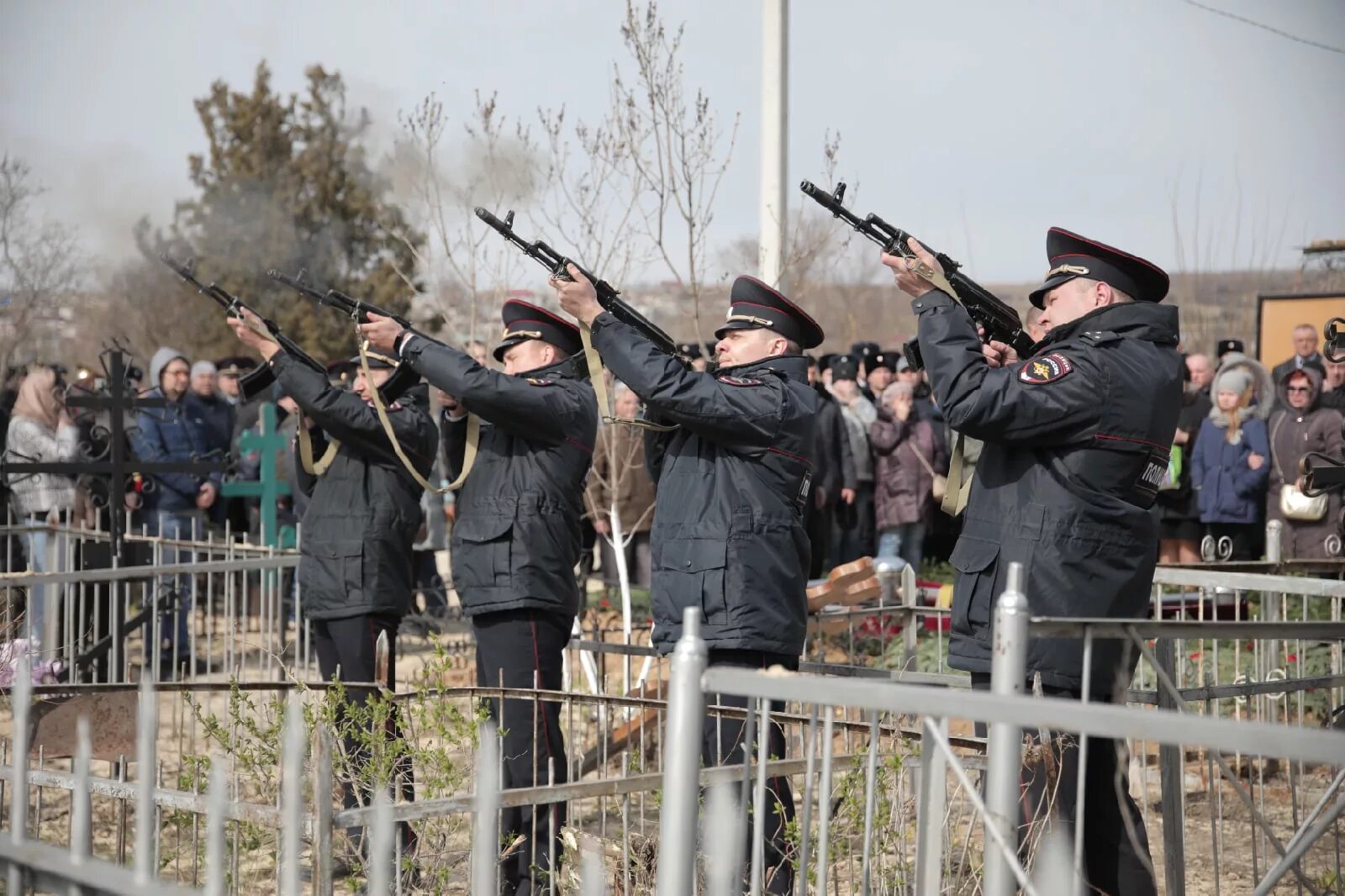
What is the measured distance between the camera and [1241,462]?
1197 centimetres

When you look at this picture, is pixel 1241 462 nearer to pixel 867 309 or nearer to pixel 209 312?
pixel 209 312

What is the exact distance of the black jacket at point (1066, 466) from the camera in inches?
175

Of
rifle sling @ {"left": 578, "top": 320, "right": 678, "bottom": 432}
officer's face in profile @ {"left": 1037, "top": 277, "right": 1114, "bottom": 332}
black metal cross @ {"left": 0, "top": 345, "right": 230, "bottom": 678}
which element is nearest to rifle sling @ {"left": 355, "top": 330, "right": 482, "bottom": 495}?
rifle sling @ {"left": 578, "top": 320, "right": 678, "bottom": 432}

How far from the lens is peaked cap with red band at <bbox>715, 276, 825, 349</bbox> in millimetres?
5574

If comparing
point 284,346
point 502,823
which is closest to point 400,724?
point 502,823

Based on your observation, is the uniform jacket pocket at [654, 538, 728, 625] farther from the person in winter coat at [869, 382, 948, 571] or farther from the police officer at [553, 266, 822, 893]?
the person in winter coat at [869, 382, 948, 571]

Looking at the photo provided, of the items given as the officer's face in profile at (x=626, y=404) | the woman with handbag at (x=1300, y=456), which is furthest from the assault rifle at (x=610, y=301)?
the woman with handbag at (x=1300, y=456)

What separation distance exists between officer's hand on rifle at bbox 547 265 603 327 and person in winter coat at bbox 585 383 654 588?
2.96 m

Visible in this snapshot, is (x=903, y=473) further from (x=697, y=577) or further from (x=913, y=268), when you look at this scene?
(x=913, y=268)

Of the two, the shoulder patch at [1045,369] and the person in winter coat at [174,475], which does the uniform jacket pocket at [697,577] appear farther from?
the person in winter coat at [174,475]

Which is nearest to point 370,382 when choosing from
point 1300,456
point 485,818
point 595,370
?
point 595,370

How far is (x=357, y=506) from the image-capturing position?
21.7 ft

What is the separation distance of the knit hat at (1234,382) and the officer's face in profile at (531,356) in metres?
7.36

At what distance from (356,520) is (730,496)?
1.97m
